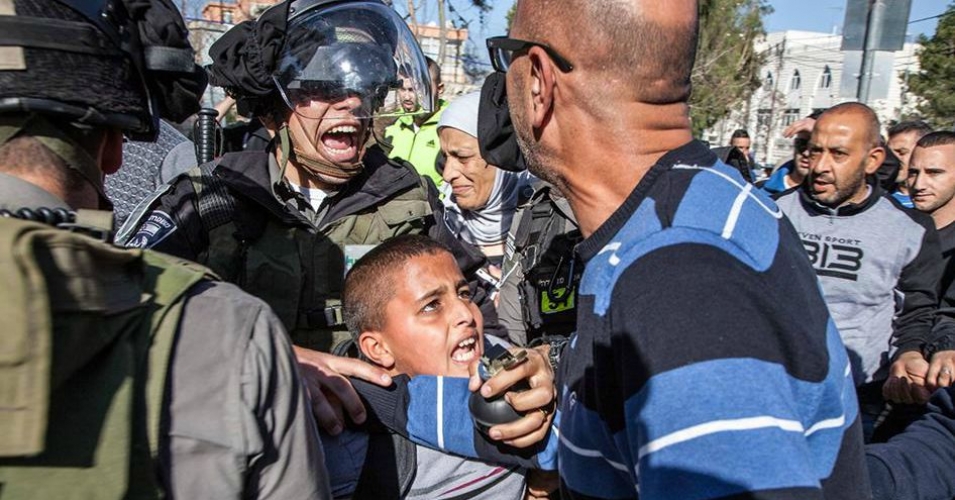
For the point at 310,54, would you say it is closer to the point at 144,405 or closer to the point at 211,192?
the point at 211,192

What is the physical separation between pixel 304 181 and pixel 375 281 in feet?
1.93

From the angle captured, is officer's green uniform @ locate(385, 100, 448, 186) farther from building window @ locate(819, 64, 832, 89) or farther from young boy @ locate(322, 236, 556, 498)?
building window @ locate(819, 64, 832, 89)

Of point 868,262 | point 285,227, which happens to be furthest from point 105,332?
point 868,262

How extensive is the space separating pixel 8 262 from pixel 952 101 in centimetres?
2036

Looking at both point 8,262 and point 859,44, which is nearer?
point 8,262

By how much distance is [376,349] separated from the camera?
7.46 ft

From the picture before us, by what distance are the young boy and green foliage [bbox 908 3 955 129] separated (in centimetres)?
1803

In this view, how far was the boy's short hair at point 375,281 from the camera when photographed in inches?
89.5

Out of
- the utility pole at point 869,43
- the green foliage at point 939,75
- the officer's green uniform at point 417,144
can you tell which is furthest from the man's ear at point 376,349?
the green foliage at point 939,75

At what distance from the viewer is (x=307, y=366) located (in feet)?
5.80

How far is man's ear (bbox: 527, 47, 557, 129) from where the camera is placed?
1348 mm

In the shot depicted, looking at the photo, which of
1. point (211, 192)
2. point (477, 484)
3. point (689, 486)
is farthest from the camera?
point (211, 192)

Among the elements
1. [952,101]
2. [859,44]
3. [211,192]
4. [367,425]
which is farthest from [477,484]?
[952,101]

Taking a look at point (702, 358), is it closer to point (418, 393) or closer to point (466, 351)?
point (418, 393)
